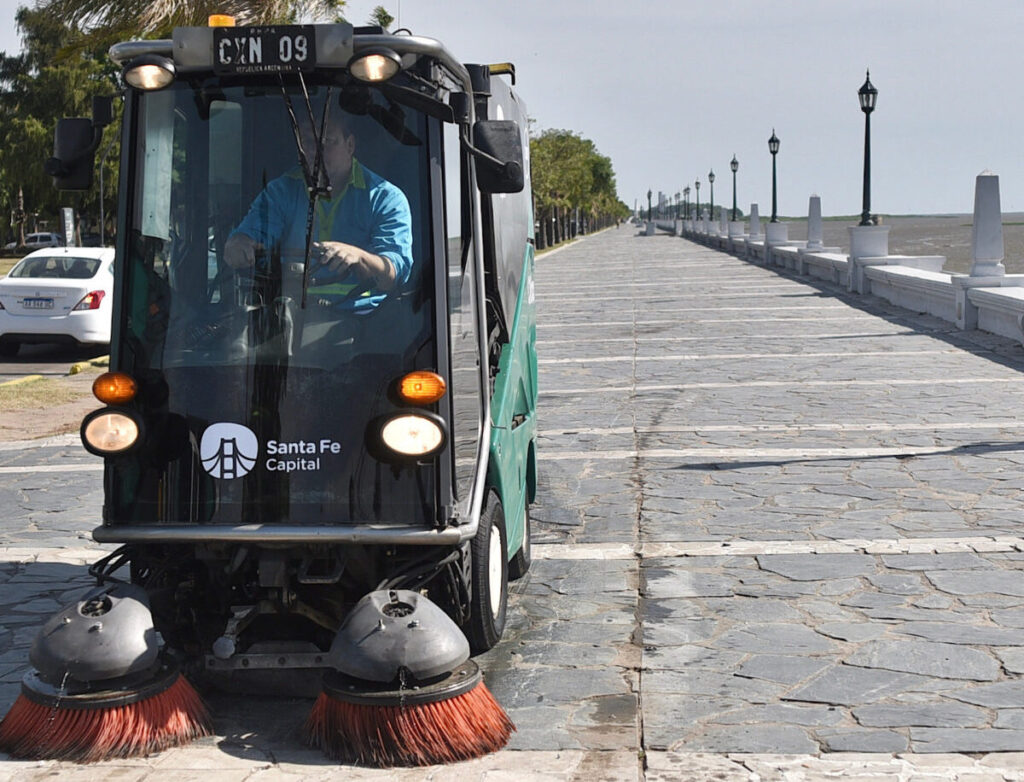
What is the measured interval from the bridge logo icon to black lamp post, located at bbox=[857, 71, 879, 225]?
87.0ft

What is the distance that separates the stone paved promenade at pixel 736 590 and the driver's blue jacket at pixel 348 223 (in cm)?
162

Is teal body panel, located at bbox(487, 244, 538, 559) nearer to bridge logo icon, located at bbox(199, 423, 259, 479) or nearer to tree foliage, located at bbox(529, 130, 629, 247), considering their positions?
bridge logo icon, located at bbox(199, 423, 259, 479)

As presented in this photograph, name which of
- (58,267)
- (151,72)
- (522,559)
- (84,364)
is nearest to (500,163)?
(151,72)

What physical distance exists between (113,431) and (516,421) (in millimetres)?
2160

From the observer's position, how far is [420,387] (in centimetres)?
478

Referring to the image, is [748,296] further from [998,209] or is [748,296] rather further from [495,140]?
[495,140]

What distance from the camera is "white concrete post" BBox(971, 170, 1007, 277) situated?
19453mm

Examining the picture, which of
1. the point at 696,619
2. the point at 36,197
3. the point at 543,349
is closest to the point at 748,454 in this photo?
the point at 696,619

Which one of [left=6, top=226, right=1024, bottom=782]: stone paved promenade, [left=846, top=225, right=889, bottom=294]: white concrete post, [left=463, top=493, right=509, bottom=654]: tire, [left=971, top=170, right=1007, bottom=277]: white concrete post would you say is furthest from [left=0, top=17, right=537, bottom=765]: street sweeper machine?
[left=846, top=225, right=889, bottom=294]: white concrete post

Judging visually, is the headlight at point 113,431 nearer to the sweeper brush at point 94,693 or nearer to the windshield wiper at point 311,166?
the sweeper brush at point 94,693

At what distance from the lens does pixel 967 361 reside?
51.7 feet

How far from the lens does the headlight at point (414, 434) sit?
474 centimetres

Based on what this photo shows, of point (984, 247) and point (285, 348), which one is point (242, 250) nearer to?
point (285, 348)

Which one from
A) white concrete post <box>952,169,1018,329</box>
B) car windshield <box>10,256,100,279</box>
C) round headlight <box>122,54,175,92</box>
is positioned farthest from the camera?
white concrete post <box>952,169,1018,329</box>
